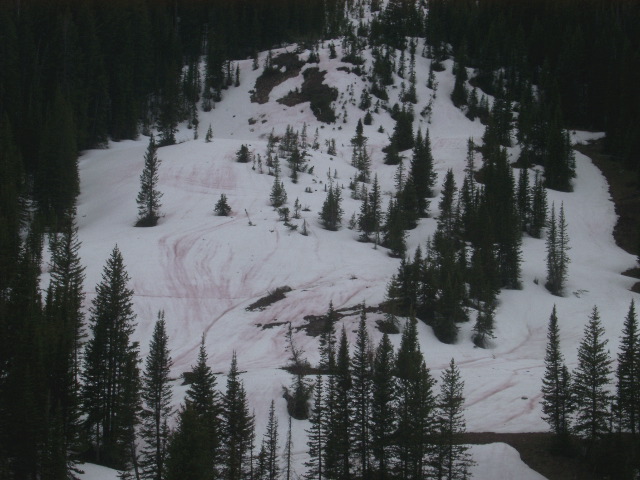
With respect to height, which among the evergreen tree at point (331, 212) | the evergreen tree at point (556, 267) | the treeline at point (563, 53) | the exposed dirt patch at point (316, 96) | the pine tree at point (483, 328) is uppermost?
the treeline at point (563, 53)

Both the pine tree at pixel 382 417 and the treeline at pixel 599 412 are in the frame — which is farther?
the treeline at pixel 599 412

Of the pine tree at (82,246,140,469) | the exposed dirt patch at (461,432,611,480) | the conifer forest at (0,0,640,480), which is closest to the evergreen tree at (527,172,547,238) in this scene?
the conifer forest at (0,0,640,480)

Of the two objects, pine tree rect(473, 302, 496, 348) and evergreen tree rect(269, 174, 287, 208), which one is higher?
evergreen tree rect(269, 174, 287, 208)

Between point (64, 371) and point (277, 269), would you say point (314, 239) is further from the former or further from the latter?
point (64, 371)

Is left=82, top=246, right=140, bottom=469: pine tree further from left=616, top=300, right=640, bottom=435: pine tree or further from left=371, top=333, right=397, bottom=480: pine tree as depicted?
left=616, top=300, right=640, bottom=435: pine tree

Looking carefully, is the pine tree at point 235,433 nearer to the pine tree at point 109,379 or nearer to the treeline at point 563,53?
the pine tree at point 109,379

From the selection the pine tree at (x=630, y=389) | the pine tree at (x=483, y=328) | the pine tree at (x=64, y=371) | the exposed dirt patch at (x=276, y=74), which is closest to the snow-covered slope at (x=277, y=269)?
the pine tree at (x=483, y=328)

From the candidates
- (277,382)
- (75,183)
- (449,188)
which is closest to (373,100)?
(449,188)

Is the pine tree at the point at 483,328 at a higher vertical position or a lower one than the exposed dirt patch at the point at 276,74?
lower
